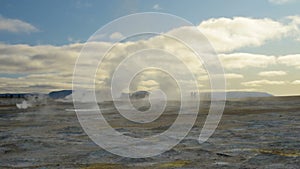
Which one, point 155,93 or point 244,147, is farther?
point 155,93

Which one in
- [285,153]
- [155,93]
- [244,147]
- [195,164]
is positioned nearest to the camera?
[195,164]

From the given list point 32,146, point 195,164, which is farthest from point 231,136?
point 32,146

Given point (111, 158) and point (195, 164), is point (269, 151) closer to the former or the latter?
point (195, 164)

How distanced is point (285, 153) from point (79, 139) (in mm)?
9910

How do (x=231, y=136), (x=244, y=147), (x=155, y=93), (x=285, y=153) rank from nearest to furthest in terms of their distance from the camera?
(x=285, y=153)
(x=244, y=147)
(x=231, y=136)
(x=155, y=93)

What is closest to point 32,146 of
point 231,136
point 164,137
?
point 164,137

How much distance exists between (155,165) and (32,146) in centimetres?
703

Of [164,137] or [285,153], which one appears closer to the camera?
[285,153]

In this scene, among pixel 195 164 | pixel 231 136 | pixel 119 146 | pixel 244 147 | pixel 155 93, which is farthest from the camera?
pixel 155 93

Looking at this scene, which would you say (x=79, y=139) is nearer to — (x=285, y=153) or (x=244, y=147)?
(x=244, y=147)

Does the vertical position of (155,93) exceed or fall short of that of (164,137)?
it exceeds it

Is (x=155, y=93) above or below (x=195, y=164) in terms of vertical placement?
above

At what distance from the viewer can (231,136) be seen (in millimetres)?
18438

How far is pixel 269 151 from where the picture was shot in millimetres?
13602
